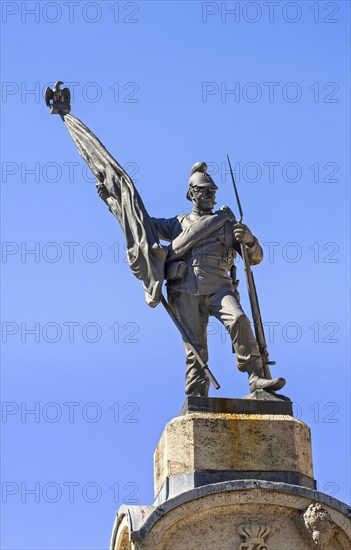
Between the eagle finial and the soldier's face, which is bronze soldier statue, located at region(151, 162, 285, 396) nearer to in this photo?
the soldier's face

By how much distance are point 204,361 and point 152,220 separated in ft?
6.61

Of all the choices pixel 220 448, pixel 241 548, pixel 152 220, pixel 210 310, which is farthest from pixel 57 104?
pixel 241 548

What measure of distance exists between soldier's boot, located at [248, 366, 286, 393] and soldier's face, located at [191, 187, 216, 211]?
217cm

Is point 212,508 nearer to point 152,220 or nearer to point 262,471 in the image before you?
point 262,471

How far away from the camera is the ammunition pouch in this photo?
14.9m

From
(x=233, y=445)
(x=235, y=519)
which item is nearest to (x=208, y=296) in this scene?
(x=233, y=445)

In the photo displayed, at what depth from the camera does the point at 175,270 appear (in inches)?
588

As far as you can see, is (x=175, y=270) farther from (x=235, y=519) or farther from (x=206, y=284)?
(x=235, y=519)

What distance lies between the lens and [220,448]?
1353 centimetres

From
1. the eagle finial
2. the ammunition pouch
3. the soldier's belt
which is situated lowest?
the ammunition pouch

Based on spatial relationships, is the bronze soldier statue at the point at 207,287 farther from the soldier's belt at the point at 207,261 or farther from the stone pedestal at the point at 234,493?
the stone pedestal at the point at 234,493

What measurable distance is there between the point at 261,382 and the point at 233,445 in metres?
0.97

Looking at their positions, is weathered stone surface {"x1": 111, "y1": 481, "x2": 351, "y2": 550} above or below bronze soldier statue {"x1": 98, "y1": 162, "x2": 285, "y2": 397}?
below

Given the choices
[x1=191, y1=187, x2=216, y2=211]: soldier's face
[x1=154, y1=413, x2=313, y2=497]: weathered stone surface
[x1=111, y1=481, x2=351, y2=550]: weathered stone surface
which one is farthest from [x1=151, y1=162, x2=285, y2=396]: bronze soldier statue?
[x1=111, y1=481, x2=351, y2=550]: weathered stone surface
